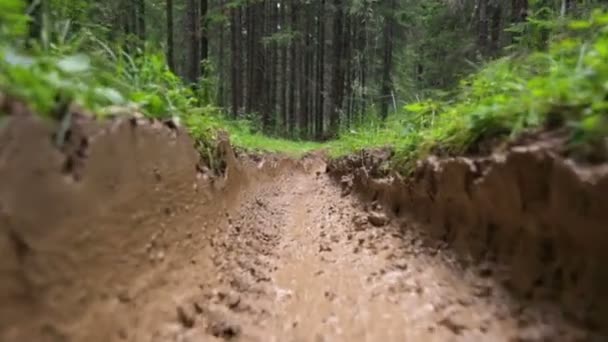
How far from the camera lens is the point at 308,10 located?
20.4 meters

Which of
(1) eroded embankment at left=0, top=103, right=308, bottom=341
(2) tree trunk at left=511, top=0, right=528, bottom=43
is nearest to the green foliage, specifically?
(1) eroded embankment at left=0, top=103, right=308, bottom=341

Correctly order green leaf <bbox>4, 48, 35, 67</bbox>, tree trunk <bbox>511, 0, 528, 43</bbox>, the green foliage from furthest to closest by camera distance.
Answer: tree trunk <bbox>511, 0, 528, 43</bbox> → the green foliage → green leaf <bbox>4, 48, 35, 67</bbox>

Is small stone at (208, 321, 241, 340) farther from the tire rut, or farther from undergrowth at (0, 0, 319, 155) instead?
undergrowth at (0, 0, 319, 155)

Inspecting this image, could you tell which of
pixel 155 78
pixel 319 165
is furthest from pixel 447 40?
pixel 155 78

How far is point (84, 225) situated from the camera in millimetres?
1479

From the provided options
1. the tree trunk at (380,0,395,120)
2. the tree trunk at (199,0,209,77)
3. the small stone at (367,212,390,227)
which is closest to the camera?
the small stone at (367,212,390,227)

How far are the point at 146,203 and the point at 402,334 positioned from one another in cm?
136

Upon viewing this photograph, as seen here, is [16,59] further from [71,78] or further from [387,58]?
[387,58]

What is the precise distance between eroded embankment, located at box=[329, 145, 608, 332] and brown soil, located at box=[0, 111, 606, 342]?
0.20 feet

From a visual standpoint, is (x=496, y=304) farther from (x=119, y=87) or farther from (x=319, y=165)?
(x=319, y=165)

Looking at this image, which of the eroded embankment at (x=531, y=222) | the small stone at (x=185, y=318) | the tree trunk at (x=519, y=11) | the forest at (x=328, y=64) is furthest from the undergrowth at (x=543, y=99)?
the tree trunk at (x=519, y=11)

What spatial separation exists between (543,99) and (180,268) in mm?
2013

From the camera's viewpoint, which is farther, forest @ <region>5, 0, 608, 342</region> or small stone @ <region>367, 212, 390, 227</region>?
small stone @ <region>367, 212, 390, 227</region>

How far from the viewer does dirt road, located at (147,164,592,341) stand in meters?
1.74
